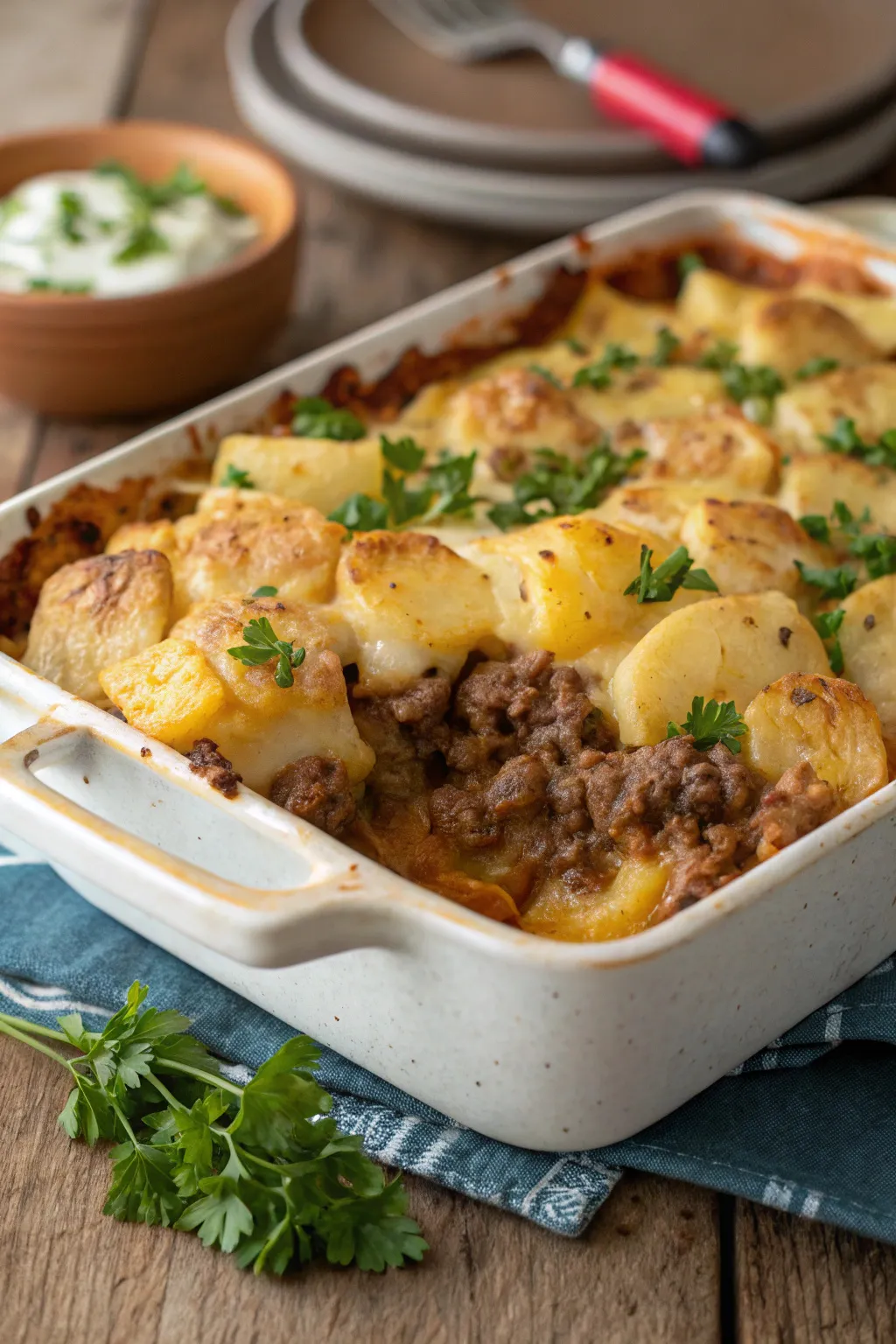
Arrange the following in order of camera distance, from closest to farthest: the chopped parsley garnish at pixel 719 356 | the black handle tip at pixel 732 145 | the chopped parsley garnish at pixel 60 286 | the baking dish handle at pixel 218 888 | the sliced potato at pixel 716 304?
the baking dish handle at pixel 218 888
the chopped parsley garnish at pixel 719 356
the sliced potato at pixel 716 304
the chopped parsley garnish at pixel 60 286
the black handle tip at pixel 732 145

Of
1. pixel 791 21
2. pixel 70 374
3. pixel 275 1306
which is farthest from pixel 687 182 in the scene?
Answer: pixel 275 1306

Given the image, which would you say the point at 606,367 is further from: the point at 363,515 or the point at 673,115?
the point at 673,115

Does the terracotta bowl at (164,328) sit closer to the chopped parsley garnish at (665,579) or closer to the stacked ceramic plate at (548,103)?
the stacked ceramic plate at (548,103)

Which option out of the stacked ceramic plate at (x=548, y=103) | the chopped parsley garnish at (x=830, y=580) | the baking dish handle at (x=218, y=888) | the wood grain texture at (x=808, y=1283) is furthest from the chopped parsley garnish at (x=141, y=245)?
the wood grain texture at (x=808, y=1283)

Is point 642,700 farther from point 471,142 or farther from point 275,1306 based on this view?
point 471,142

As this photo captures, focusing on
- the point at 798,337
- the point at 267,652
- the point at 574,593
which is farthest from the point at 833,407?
the point at 267,652

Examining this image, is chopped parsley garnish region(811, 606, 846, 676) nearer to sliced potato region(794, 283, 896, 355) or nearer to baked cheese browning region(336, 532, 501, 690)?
baked cheese browning region(336, 532, 501, 690)
